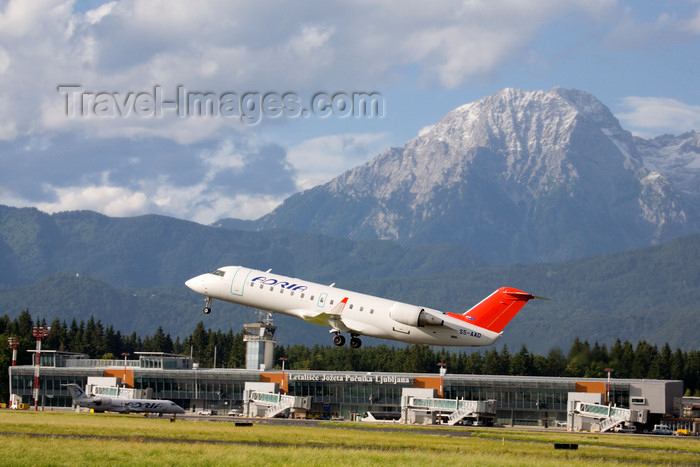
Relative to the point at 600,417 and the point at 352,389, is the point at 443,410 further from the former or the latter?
the point at 352,389

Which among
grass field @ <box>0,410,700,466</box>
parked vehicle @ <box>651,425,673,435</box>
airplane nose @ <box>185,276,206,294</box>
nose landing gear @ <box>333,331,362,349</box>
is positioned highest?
airplane nose @ <box>185,276,206,294</box>

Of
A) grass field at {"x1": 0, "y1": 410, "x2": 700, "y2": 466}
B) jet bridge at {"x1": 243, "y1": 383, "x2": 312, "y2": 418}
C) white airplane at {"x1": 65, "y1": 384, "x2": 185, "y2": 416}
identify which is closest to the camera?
grass field at {"x1": 0, "y1": 410, "x2": 700, "y2": 466}

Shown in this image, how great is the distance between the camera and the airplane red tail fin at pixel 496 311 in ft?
257

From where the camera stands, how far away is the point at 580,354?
130000 mm

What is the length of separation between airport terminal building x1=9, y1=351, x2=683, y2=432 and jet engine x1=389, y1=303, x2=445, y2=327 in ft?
285

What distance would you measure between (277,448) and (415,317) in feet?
50.9

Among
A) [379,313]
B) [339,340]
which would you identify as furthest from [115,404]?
[379,313]

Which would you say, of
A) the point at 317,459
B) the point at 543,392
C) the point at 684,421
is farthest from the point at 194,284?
the point at 684,421

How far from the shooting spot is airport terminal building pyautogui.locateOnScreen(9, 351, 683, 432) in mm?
162625

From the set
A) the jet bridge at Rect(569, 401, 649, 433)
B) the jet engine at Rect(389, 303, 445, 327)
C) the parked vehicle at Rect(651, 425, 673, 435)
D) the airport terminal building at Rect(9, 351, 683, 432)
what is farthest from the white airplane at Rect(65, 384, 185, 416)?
the jet engine at Rect(389, 303, 445, 327)

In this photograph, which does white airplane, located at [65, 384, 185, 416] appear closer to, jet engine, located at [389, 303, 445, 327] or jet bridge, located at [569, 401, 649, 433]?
jet bridge, located at [569, 401, 649, 433]

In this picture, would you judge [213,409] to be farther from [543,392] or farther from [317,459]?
[317,459]

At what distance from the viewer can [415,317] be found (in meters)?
75.0

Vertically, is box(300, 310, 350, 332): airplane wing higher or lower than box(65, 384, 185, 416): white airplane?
higher
